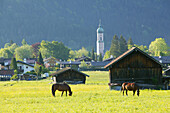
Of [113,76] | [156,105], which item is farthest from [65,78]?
[156,105]

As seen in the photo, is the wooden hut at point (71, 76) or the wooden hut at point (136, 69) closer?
the wooden hut at point (136, 69)

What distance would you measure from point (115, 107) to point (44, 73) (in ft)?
298

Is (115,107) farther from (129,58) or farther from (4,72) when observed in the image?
(4,72)

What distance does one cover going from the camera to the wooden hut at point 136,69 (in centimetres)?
4034

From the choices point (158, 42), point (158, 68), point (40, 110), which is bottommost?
point (40, 110)

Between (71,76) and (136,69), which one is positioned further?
(71,76)

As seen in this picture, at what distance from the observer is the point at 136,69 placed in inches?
1601

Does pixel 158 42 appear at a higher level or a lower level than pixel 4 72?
higher

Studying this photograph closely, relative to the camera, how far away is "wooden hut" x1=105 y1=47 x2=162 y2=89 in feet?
132

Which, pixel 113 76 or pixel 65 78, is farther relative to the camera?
pixel 65 78

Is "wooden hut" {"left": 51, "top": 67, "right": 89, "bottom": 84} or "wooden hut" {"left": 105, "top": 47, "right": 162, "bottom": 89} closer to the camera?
"wooden hut" {"left": 105, "top": 47, "right": 162, "bottom": 89}

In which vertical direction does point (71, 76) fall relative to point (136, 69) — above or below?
below

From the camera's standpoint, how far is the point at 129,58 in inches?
1596

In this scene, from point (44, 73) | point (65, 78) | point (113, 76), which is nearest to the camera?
point (113, 76)
